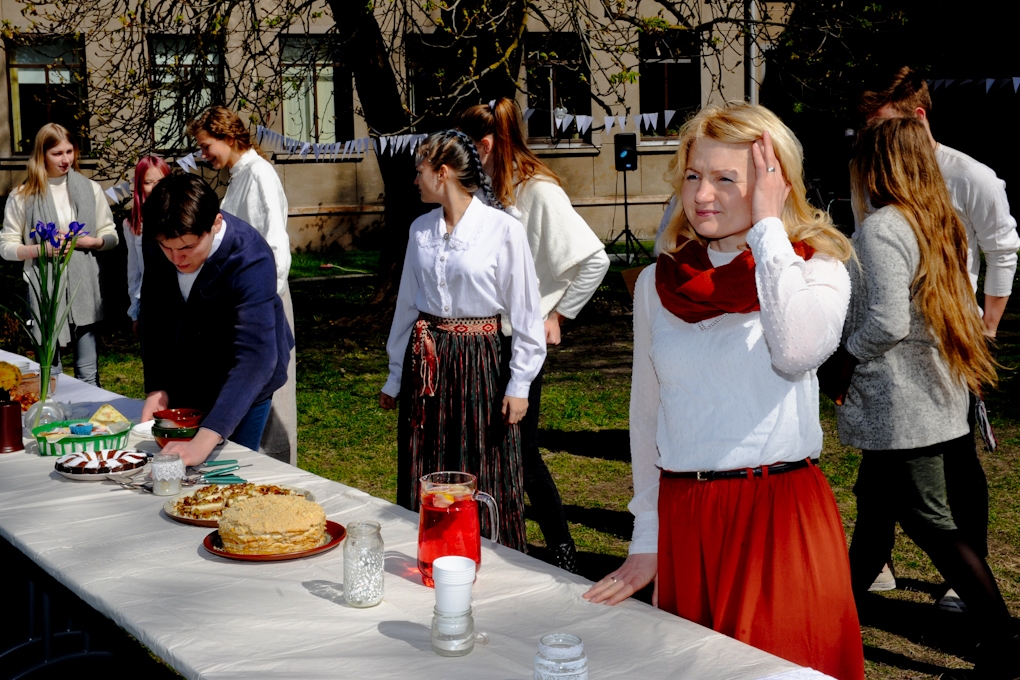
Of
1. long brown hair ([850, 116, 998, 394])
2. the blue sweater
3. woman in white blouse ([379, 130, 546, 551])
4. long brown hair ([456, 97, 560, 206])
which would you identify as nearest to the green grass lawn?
woman in white blouse ([379, 130, 546, 551])

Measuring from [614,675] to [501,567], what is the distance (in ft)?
1.74

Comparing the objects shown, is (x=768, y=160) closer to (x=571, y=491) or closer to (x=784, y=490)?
(x=784, y=490)

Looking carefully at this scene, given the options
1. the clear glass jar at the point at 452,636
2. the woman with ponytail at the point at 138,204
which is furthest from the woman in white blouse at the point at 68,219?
the clear glass jar at the point at 452,636

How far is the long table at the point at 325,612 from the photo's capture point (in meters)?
1.71

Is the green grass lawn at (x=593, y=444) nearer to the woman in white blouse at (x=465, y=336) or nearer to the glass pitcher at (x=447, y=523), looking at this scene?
the glass pitcher at (x=447, y=523)

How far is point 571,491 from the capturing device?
17.6ft

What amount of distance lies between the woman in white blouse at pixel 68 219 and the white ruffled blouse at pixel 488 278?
10.4 ft

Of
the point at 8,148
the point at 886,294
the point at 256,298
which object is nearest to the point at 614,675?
the point at 886,294

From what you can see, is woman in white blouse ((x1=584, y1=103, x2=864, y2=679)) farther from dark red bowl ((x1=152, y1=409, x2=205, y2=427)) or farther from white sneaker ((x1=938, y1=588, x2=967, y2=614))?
white sneaker ((x1=938, y1=588, x2=967, y2=614))

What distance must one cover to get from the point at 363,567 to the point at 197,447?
1.18 metres

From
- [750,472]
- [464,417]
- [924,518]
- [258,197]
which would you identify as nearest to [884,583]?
[924,518]

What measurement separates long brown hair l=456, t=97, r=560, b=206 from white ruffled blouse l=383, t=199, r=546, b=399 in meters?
0.46

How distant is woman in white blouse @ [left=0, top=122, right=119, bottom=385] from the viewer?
6.10 metres

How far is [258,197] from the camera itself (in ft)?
16.0
